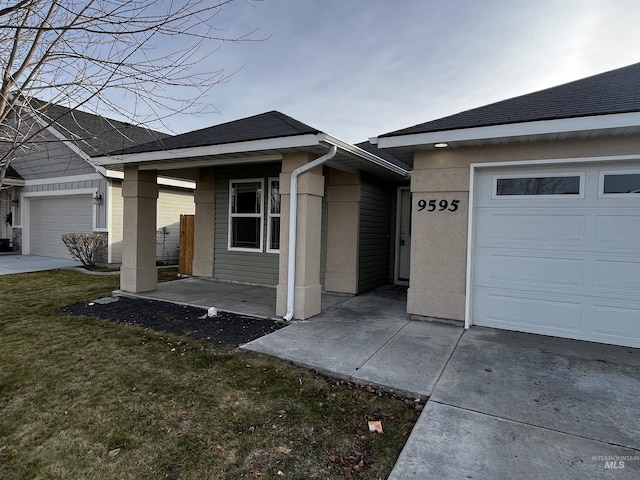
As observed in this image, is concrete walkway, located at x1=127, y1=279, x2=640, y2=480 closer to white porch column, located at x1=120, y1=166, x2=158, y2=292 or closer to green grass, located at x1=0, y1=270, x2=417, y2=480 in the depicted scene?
green grass, located at x1=0, y1=270, x2=417, y2=480

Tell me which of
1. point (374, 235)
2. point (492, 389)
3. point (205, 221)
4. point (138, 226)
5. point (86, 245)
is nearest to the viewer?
point (492, 389)

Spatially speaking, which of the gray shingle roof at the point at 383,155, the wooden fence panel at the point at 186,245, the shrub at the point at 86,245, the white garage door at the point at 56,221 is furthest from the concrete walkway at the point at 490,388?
the white garage door at the point at 56,221

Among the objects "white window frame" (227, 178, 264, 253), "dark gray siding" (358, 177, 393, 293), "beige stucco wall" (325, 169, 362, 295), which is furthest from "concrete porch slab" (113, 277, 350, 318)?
"dark gray siding" (358, 177, 393, 293)

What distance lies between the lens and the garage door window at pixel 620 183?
172 inches

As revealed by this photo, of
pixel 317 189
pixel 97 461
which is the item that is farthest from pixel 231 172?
pixel 97 461

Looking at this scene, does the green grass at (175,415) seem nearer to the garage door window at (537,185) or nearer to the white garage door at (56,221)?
the garage door window at (537,185)

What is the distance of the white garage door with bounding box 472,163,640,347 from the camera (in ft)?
14.5

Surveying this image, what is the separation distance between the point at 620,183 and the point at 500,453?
12.7ft

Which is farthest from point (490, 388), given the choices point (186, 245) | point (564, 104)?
point (186, 245)

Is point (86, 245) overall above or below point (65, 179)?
below

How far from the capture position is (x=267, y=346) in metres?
4.34

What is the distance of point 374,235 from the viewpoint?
8.20m

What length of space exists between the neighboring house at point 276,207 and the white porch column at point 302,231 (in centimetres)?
2

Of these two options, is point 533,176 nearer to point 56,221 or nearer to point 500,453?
point 500,453
